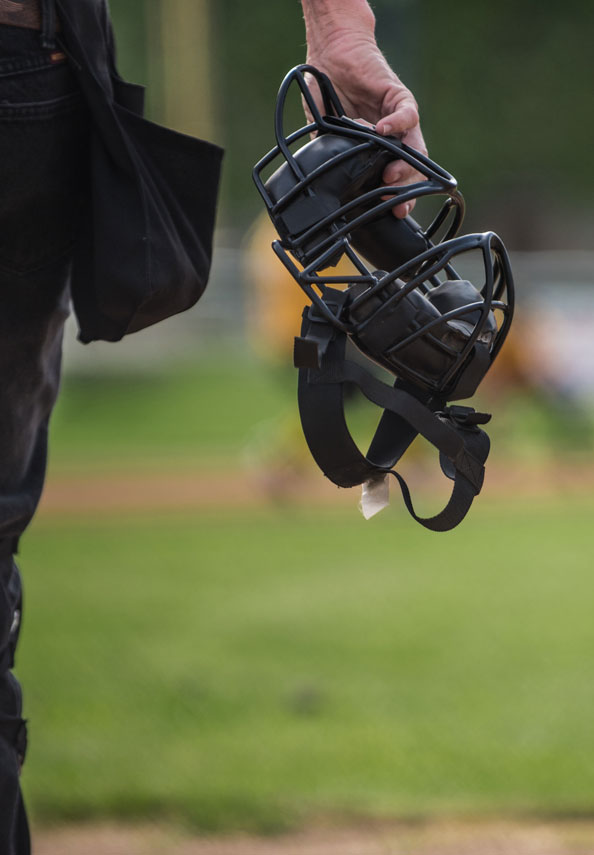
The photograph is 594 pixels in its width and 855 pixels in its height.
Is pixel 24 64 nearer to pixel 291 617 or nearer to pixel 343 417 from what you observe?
pixel 343 417

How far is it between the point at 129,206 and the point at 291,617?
333cm

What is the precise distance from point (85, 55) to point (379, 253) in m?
0.49

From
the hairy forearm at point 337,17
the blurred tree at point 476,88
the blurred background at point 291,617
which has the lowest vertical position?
the blurred tree at point 476,88

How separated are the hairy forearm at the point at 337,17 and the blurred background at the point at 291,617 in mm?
1921

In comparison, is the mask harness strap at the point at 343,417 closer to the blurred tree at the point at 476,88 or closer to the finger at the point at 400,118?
the finger at the point at 400,118

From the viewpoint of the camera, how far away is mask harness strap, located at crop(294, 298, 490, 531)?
4.91 ft

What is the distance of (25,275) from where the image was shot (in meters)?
1.62

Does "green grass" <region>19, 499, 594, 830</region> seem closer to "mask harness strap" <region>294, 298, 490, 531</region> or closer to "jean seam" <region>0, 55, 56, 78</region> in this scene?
"mask harness strap" <region>294, 298, 490, 531</region>

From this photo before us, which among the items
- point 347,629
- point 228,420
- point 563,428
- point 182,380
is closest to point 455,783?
point 347,629

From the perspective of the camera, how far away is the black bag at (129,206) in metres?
1.60

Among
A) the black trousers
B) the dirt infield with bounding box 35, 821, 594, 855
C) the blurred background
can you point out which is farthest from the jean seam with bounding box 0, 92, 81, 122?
the blurred background

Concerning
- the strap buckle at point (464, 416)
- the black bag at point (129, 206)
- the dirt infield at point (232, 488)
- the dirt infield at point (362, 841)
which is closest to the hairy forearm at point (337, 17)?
the black bag at point (129, 206)

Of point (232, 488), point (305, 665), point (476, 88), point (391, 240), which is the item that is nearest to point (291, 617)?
point (305, 665)

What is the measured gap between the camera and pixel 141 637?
452 cm
